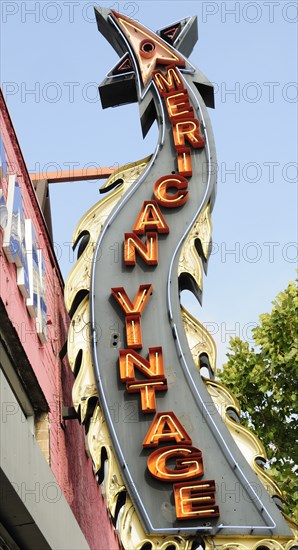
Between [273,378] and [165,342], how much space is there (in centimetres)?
747

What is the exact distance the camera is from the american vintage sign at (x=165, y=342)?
431 inches

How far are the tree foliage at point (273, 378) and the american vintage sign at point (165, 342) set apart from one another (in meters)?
5.66

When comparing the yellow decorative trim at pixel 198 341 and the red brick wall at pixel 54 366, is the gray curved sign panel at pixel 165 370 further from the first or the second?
the red brick wall at pixel 54 366

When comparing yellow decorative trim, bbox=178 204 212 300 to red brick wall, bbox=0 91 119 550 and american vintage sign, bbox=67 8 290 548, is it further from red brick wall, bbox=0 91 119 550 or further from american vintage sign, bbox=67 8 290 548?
red brick wall, bbox=0 91 119 550

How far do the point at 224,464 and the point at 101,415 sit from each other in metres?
1.67

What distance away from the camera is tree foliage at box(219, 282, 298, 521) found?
18.8 metres

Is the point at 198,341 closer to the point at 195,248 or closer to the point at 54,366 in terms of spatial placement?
the point at 195,248

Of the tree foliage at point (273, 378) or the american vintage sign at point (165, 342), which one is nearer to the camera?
the american vintage sign at point (165, 342)

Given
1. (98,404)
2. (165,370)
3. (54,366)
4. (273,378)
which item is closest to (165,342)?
(165,370)

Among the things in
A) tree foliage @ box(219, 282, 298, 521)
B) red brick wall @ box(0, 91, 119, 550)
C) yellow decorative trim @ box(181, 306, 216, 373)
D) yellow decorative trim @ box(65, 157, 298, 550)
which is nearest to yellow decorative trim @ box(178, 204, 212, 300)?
yellow decorative trim @ box(65, 157, 298, 550)

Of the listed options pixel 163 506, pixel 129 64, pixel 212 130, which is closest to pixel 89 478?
pixel 163 506

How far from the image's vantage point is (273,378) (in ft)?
62.5

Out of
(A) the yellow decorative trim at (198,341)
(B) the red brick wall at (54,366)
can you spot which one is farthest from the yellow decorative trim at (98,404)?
(B) the red brick wall at (54,366)

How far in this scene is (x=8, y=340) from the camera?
983 cm
